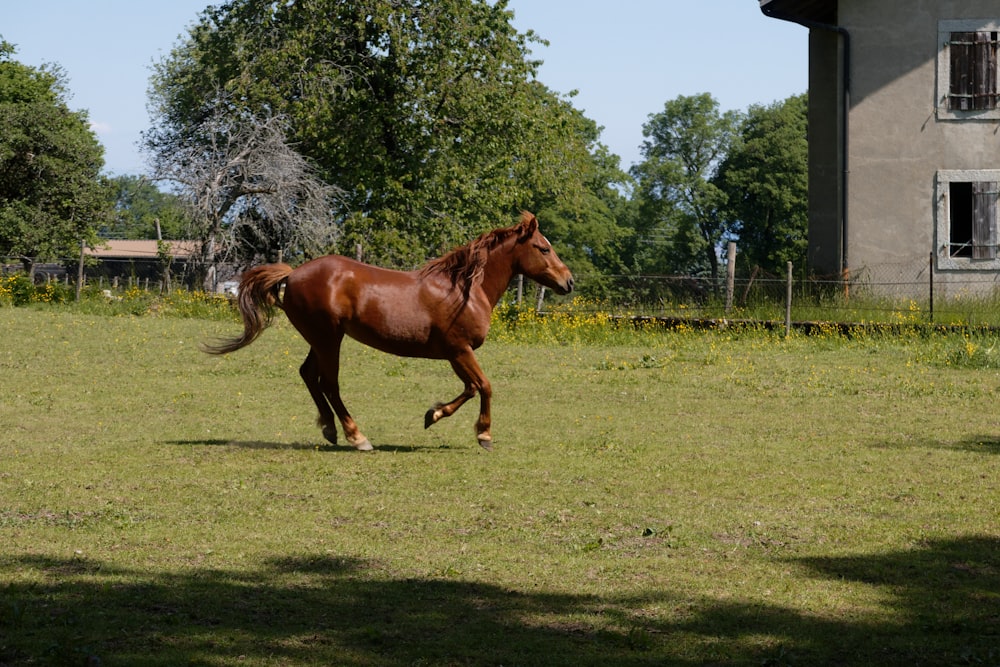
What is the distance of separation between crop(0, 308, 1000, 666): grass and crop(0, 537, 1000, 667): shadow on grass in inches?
0.8

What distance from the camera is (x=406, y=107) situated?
38531mm

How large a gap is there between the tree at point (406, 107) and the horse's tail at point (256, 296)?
992 inches

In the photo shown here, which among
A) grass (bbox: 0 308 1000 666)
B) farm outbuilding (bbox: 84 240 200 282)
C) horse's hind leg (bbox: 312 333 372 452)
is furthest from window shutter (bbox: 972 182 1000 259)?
horse's hind leg (bbox: 312 333 372 452)

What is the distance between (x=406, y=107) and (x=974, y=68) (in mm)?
17290

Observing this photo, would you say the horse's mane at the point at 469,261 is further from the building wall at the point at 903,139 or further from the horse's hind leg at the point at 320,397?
the building wall at the point at 903,139

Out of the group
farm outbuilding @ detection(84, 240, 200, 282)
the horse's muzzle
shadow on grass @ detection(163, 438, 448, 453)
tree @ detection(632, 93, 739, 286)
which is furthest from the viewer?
tree @ detection(632, 93, 739, 286)

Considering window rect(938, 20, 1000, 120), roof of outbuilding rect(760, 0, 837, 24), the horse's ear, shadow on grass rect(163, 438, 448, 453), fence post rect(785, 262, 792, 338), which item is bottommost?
shadow on grass rect(163, 438, 448, 453)

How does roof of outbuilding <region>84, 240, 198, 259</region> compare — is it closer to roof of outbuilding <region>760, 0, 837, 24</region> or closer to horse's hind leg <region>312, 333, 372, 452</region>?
roof of outbuilding <region>760, 0, 837, 24</region>

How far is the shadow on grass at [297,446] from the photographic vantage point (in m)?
11.4

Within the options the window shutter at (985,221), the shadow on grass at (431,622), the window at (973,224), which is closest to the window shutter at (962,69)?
the window at (973,224)

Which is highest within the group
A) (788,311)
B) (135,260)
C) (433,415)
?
(135,260)

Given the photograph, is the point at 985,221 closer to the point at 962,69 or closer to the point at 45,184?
the point at 962,69

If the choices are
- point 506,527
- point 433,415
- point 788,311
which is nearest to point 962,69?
point 788,311

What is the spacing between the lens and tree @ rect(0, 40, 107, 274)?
44969 millimetres
